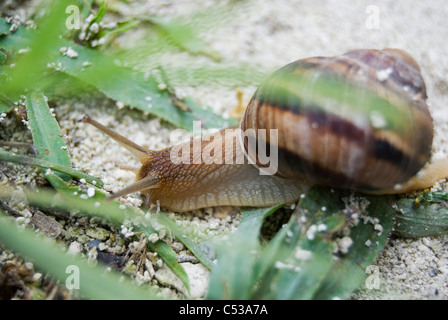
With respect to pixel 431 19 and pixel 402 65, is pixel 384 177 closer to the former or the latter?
pixel 402 65

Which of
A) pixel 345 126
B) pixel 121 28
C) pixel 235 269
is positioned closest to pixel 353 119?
pixel 345 126

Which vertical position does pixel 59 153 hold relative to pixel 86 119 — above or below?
below

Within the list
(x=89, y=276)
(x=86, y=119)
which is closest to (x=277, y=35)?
(x=86, y=119)

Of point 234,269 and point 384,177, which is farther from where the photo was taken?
point 384,177

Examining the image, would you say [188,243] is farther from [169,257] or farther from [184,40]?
[184,40]

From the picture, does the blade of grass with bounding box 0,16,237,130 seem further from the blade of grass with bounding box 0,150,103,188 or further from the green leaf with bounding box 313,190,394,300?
the green leaf with bounding box 313,190,394,300

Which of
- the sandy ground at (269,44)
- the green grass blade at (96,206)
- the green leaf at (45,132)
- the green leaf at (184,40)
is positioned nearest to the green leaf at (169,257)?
the green grass blade at (96,206)
